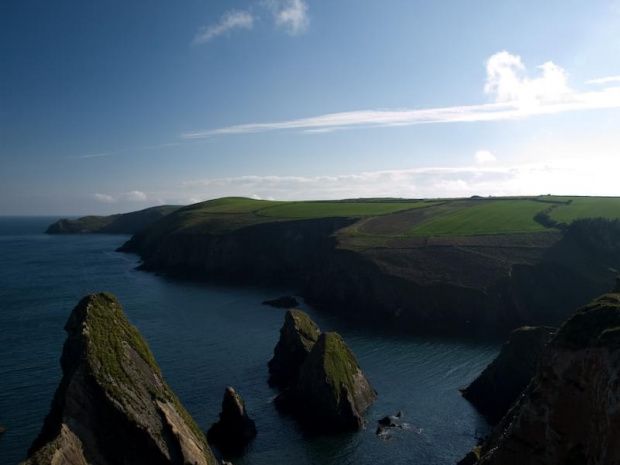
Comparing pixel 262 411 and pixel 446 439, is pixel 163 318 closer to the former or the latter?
pixel 262 411

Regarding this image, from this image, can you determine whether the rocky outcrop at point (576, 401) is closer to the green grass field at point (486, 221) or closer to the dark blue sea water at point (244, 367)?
the dark blue sea water at point (244, 367)

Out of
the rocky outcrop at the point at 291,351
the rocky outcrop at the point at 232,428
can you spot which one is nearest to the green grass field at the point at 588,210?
the rocky outcrop at the point at 291,351

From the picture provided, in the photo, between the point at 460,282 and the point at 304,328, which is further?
the point at 460,282

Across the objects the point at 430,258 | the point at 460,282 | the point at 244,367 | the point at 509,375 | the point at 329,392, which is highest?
the point at 430,258

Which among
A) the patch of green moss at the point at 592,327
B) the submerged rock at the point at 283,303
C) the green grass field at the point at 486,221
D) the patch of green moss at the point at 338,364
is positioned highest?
the green grass field at the point at 486,221

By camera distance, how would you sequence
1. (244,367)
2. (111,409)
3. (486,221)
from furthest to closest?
(486,221), (244,367), (111,409)

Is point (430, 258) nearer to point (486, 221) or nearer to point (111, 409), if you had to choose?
point (486, 221)

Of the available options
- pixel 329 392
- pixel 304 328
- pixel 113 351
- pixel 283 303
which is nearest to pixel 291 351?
pixel 304 328
